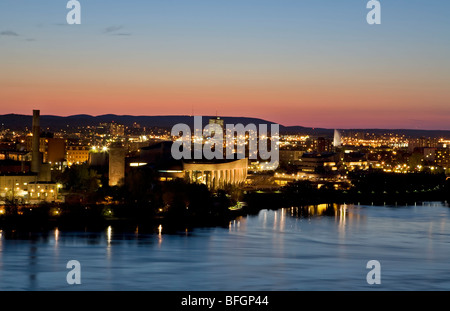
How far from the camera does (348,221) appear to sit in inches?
579

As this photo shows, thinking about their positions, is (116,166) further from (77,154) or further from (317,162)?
(317,162)

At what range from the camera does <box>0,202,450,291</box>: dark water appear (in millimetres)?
8359

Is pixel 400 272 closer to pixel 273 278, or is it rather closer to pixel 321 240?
pixel 273 278

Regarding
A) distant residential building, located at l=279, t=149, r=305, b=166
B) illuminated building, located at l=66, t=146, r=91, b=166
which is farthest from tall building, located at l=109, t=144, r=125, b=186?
distant residential building, located at l=279, t=149, r=305, b=166

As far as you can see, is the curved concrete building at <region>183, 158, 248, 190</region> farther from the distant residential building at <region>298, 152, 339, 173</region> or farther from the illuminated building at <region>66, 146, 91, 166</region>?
the distant residential building at <region>298, 152, 339, 173</region>

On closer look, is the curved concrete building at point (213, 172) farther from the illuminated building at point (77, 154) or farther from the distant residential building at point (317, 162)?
the distant residential building at point (317, 162)

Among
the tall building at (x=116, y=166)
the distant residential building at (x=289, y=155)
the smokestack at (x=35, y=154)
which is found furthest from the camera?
the distant residential building at (x=289, y=155)

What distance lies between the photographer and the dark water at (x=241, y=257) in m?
8.36

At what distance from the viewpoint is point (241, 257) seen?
1005 cm

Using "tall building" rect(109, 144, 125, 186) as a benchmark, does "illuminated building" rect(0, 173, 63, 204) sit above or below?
below

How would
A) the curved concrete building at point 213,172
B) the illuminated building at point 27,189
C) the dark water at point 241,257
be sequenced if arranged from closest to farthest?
the dark water at point 241,257
the illuminated building at point 27,189
the curved concrete building at point 213,172

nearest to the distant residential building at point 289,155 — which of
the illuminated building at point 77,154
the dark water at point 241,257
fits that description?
the illuminated building at point 77,154
